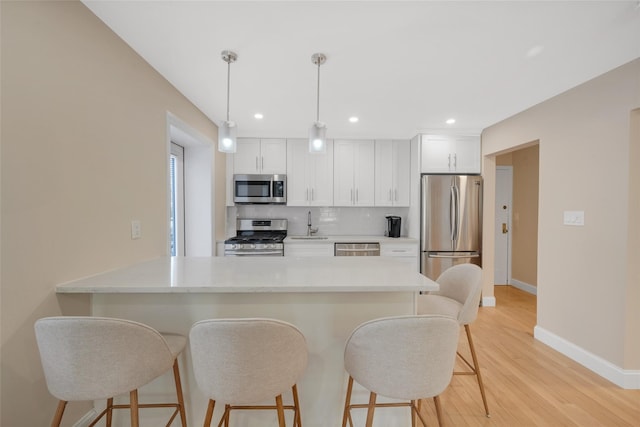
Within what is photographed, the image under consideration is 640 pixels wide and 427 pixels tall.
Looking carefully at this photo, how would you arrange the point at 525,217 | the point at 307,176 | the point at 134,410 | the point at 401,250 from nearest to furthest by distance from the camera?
the point at 134,410 < the point at 401,250 < the point at 307,176 < the point at 525,217

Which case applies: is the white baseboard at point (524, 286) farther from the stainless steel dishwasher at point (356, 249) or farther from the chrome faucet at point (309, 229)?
the chrome faucet at point (309, 229)

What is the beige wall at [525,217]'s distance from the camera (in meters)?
4.32

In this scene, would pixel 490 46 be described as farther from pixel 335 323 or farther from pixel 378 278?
pixel 335 323

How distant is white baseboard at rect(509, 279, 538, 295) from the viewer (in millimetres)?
4367

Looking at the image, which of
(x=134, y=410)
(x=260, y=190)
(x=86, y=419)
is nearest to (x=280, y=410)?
(x=134, y=410)

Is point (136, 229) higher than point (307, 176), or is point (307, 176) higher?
point (307, 176)

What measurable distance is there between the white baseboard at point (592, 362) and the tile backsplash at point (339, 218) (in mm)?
2024

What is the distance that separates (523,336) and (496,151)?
215cm

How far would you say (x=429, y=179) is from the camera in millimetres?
3715

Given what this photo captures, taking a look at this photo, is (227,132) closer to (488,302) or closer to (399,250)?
(399,250)

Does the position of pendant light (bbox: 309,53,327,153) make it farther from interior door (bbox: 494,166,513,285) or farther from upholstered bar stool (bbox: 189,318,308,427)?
interior door (bbox: 494,166,513,285)

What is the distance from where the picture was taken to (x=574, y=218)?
2.44m

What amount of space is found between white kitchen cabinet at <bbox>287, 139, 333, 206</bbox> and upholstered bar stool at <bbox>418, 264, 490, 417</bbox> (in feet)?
7.49

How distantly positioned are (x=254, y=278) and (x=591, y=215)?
2733 millimetres
